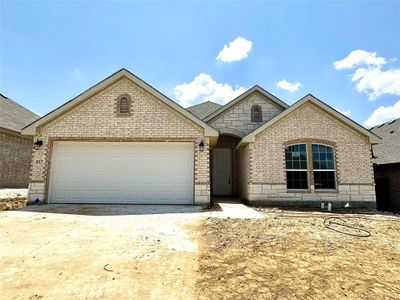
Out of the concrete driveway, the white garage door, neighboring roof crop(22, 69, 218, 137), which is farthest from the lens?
neighboring roof crop(22, 69, 218, 137)

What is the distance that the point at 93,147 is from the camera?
37.0 feet

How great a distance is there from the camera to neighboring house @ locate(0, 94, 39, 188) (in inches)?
602

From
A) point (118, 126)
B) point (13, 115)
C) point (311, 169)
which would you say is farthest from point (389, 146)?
point (13, 115)

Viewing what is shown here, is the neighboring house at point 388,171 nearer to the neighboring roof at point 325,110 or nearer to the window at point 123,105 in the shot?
the neighboring roof at point 325,110

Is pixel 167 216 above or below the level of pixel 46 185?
below

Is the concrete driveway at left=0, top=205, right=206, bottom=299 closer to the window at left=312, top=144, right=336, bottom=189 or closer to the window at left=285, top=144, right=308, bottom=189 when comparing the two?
the window at left=285, top=144, right=308, bottom=189

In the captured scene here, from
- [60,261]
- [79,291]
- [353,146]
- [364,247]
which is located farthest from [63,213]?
[353,146]

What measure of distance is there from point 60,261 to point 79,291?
4.25 feet

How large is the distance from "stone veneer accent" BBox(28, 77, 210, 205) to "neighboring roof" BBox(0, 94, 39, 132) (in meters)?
7.19

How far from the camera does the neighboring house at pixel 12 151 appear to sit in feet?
50.2

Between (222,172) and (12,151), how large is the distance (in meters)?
14.1

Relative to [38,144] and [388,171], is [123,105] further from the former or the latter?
[388,171]

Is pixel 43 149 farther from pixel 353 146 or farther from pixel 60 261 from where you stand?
pixel 353 146

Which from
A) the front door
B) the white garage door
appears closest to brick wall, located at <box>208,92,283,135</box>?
the front door
